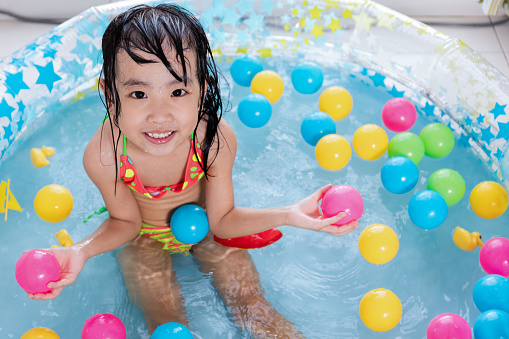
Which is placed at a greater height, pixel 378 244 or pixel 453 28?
pixel 378 244

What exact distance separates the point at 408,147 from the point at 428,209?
0.26 meters

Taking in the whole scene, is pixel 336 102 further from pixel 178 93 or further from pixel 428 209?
pixel 178 93

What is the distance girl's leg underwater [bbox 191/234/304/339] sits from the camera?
132 centimetres

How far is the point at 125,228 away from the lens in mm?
1318

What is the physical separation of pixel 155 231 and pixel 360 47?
106 centimetres

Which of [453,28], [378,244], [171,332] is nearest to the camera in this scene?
[171,332]

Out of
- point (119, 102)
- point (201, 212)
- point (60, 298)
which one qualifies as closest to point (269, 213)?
point (201, 212)

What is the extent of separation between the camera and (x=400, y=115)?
1.75 metres

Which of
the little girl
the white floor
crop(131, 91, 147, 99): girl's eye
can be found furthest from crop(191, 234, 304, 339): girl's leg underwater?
the white floor

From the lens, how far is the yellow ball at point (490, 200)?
1.51m

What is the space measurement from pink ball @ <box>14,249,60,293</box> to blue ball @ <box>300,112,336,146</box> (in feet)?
2.88

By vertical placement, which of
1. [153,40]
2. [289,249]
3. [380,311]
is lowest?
[289,249]

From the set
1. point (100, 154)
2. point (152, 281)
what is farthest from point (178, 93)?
point (152, 281)

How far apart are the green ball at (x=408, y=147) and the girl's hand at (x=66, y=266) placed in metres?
0.93
